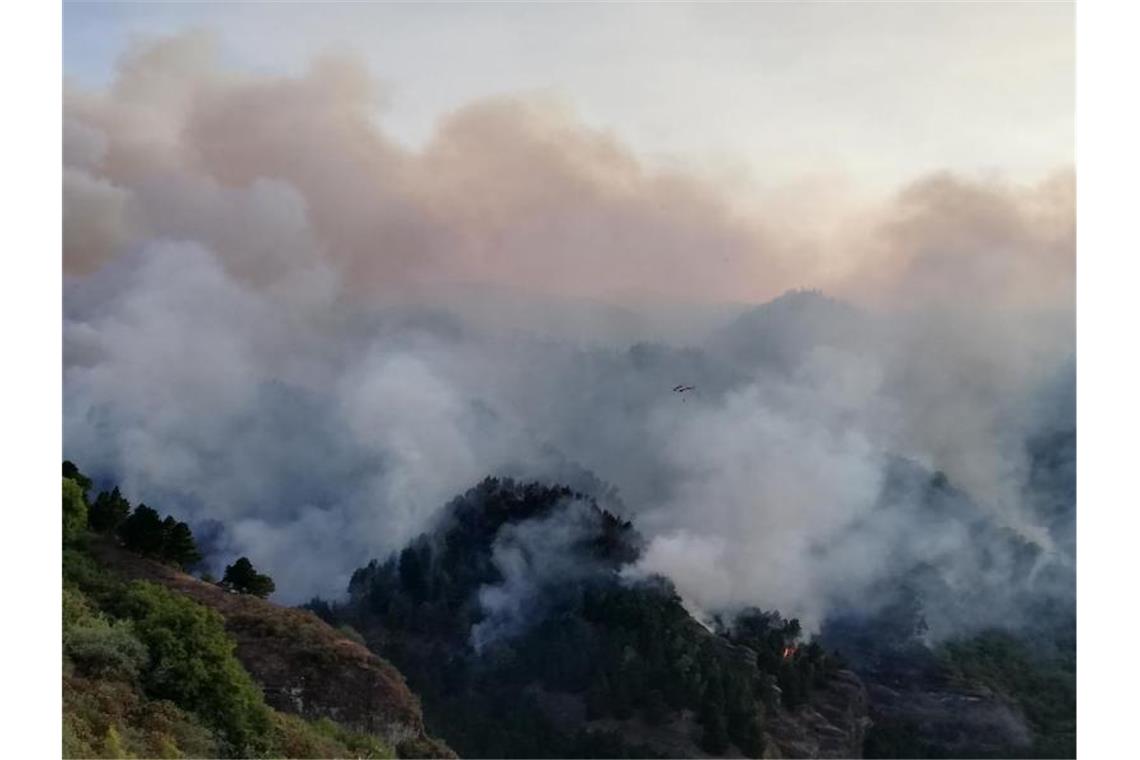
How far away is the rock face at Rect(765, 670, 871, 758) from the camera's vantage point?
9070 mm

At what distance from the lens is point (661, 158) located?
9.08 meters

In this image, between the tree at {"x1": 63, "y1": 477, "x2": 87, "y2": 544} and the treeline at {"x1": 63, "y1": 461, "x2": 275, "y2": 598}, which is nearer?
the tree at {"x1": 63, "y1": 477, "x2": 87, "y2": 544}

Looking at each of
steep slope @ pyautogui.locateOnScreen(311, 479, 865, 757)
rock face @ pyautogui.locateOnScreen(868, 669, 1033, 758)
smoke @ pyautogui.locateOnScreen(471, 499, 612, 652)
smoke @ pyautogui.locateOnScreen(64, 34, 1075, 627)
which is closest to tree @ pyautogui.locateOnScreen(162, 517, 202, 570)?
smoke @ pyautogui.locateOnScreen(64, 34, 1075, 627)

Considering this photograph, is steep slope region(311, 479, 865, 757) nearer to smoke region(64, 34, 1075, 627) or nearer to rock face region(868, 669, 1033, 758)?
smoke region(64, 34, 1075, 627)

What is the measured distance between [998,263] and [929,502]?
180cm

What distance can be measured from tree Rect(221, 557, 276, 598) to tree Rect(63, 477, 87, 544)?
1.05m

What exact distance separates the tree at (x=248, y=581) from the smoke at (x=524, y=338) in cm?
8

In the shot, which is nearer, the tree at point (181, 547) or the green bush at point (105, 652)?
the green bush at point (105, 652)

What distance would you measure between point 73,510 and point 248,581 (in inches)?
50.7

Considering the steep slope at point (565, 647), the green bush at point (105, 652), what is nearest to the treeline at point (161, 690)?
the green bush at point (105, 652)

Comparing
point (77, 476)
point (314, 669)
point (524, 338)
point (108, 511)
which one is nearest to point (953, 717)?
point (524, 338)

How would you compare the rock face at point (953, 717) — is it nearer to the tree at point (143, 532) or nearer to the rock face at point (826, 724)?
the rock face at point (826, 724)

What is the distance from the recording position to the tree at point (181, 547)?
9.02 meters
